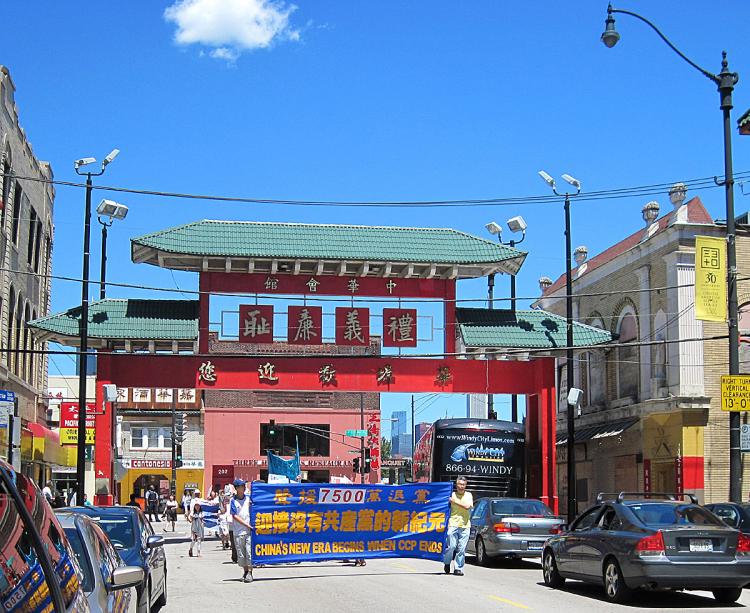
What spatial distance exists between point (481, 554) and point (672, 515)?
310 inches

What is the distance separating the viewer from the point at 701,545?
44.9 ft

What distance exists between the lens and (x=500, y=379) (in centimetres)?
3269

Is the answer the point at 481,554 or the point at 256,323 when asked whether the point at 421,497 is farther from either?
the point at 256,323

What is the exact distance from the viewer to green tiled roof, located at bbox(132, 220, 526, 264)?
31.2m

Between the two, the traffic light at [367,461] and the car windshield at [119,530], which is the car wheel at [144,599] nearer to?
the car windshield at [119,530]

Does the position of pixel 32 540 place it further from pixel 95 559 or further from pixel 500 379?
pixel 500 379

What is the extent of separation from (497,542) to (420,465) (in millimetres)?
18102

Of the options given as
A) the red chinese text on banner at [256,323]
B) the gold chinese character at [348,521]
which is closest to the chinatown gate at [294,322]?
the red chinese text on banner at [256,323]

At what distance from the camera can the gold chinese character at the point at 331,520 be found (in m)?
18.6

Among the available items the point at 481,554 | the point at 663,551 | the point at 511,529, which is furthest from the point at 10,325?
the point at 663,551

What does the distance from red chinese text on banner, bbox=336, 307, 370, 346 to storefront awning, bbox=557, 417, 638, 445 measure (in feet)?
46.1

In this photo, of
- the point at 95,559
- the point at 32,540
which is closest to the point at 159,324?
the point at 95,559

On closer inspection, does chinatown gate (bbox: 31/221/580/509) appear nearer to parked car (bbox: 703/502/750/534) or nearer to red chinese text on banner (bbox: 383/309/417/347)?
red chinese text on banner (bbox: 383/309/417/347)

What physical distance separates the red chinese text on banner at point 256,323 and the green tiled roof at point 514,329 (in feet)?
19.1
